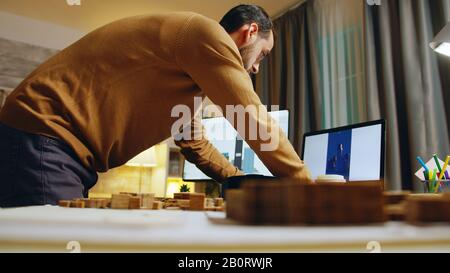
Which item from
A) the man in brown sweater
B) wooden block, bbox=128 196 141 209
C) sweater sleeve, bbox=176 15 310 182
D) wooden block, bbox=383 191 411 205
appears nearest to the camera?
wooden block, bbox=383 191 411 205

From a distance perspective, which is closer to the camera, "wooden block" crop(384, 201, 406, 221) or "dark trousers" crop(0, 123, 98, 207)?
"wooden block" crop(384, 201, 406, 221)

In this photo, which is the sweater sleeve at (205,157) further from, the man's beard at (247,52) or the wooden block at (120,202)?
the wooden block at (120,202)

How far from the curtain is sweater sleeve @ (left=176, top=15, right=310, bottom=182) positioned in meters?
1.25

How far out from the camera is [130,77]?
3.10ft

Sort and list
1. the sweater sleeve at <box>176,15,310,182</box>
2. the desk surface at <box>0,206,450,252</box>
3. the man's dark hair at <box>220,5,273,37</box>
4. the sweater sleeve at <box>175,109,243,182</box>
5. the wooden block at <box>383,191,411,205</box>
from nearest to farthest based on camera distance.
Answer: the desk surface at <box>0,206,450,252</box> → the wooden block at <box>383,191,411,205</box> → the sweater sleeve at <box>176,15,310,182</box> → the man's dark hair at <box>220,5,273,37</box> → the sweater sleeve at <box>175,109,243,182</box>

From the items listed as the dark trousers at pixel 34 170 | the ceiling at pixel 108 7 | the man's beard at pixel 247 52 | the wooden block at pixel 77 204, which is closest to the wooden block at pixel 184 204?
the wooden block at pixel 77 204

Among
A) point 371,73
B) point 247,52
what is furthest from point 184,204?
point 371,73

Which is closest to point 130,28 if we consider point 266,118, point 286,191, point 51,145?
point 51,145

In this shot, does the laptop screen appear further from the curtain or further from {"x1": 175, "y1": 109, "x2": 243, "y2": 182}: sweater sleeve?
the curtain

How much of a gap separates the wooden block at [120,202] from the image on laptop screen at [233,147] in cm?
121

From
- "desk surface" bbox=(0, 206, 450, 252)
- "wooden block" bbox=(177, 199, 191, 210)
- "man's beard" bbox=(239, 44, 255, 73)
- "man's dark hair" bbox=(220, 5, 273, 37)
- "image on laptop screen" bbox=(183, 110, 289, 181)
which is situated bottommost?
"desk surface" bbox=(0, 206, 450, 252)

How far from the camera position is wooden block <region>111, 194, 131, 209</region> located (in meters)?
0.44

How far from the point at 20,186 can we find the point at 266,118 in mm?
628

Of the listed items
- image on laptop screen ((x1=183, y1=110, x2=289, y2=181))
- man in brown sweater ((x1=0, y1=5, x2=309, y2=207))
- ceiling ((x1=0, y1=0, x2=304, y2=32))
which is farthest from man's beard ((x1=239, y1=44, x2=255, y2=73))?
ceiling ((x1=0, y1=0, x2=304, y2=32))
